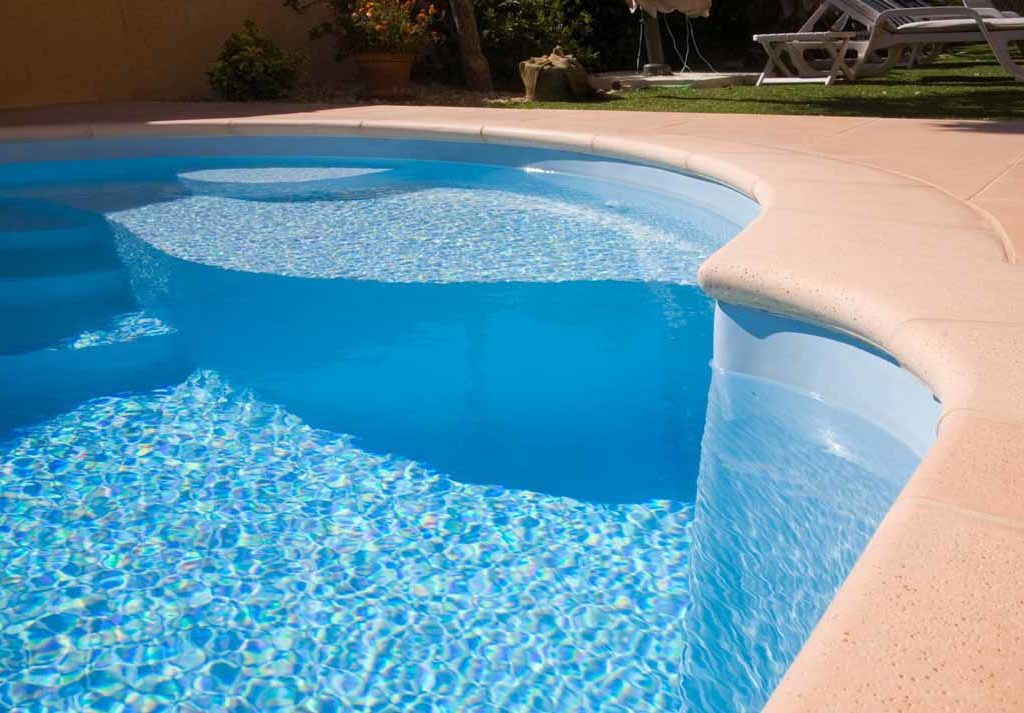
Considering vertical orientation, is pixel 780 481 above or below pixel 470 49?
below

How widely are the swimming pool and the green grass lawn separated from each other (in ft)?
10.3

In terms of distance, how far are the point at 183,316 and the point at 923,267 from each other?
284cm

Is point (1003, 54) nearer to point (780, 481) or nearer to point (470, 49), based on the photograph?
point (470, 49)

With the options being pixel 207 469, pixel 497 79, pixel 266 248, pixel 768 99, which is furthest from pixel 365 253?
pixel 497 79

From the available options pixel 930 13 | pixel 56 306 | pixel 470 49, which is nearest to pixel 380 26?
pixel 470 49

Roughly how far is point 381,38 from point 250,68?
132 cm

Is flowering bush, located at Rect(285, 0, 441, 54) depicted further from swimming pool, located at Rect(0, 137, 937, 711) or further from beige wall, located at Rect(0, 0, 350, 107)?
swimming pool, located at Rect(0, 137, 937, 711)

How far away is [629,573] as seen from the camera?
7.17 ft

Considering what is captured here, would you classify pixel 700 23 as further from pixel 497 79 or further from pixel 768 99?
pixel 768 99

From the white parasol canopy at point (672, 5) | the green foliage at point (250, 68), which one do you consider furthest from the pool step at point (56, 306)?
the white parasol canopy at point (672, 5)

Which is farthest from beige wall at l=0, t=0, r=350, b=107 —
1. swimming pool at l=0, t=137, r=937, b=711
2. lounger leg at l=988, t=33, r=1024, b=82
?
lounger leg at l=988, t=33, r=1024, b=82

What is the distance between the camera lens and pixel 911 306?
2.36m

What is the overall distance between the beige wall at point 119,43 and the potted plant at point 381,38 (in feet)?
2.09

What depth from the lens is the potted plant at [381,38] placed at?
9.85m
